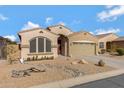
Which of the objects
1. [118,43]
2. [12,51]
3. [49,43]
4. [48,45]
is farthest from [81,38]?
[12,51]

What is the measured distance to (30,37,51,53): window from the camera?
83.2 ft

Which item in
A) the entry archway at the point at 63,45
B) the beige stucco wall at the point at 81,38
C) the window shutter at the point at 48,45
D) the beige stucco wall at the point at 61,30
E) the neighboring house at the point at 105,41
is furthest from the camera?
the neighboring house at the point at 105,41

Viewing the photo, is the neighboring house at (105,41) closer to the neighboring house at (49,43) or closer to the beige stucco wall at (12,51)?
the neighboring house at (49,43)

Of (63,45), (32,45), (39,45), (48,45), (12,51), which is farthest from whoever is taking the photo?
(63,45)

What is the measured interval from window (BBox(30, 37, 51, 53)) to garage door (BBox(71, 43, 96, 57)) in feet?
18.8

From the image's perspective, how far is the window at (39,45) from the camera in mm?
25370

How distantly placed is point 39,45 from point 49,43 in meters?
1.44

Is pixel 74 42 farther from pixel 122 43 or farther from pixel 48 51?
pixel 122 43

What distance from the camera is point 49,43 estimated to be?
86.5 ft

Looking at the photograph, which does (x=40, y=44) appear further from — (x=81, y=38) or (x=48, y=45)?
(x=81, y=38)

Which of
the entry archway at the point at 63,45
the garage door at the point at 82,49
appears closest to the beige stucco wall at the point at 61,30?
the entry archway at the point at 63,45

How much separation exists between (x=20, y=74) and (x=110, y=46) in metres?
27.2
